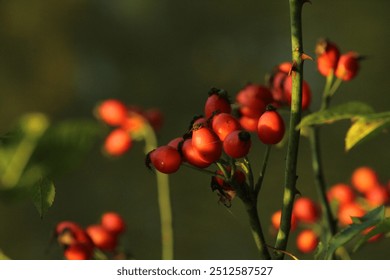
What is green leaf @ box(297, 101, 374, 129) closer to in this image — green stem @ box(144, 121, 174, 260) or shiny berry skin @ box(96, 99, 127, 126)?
green stem @ box(144, 121, 174, 260)

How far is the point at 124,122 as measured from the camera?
47.2 inches

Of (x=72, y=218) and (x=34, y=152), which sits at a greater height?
(x=34, y=152)

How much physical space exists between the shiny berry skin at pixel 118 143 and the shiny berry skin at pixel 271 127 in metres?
0.62

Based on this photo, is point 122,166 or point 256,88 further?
point 122,166

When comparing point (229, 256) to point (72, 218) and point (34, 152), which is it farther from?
point (34, 152)

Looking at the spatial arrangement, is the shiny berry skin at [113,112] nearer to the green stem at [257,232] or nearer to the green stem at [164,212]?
the green stem at [164,212]

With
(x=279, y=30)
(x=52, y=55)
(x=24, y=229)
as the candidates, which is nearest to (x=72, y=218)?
(x=24, y=229)

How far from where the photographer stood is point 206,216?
332cm

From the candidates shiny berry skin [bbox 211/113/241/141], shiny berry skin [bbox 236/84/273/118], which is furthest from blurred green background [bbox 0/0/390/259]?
shiny berry skin [bbox 211/113/241/141]

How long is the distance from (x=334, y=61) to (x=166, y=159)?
11.9 inches

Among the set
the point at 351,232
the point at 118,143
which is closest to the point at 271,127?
the point at 351,232

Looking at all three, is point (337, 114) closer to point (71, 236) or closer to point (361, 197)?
point (71, 236)
